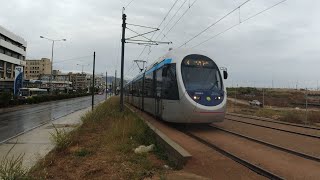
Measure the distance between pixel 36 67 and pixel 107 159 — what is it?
165m

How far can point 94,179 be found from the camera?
775 cm

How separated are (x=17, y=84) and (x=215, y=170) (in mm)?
48174

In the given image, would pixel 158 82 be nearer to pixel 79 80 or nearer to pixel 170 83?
pixel 170 83

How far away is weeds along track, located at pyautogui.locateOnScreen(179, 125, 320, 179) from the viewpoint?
803 cm

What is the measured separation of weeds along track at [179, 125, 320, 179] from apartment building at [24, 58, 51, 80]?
502 ft

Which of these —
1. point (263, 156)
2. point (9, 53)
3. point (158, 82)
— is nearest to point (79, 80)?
point (9, 53)

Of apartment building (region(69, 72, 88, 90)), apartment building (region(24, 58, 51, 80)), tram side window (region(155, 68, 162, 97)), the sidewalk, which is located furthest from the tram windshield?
apartment building (region(69, 72, 88, 90))

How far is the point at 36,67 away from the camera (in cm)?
16525

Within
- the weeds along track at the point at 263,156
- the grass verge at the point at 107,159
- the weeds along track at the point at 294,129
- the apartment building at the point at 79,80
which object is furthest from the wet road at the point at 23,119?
the apartment building at the point at 79,80

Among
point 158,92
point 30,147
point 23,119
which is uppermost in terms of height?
point 158,92

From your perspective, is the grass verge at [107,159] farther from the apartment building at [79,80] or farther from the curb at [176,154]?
the apartment building at [79,80]

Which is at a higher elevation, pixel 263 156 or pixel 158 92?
pixel 158 92

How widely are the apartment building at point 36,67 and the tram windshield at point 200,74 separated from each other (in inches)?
5918

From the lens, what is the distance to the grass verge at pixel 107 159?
8.09 metres
